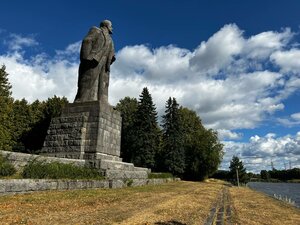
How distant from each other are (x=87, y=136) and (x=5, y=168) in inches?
248

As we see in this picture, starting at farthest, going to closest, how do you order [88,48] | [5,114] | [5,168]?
[5,114]
[88,48]
[5,168]

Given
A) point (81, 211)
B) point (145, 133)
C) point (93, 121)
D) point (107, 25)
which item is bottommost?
point (81, 211)

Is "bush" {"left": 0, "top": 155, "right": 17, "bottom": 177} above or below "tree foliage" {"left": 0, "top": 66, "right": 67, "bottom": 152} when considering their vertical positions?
below

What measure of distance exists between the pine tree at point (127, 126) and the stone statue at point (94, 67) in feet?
88.7

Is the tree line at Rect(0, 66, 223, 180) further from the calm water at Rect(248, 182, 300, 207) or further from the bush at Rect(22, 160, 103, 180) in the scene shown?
the bush at Rect(22, 160, 103, 180)

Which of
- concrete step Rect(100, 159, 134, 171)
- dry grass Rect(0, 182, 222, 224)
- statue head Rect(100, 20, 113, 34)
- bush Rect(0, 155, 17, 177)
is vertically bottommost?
dry grass Rect(0, 182, 222, 224)

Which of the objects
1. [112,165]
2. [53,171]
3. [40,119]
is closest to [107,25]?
[112,165]

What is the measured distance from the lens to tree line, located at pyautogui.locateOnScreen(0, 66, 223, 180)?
34.9 meters

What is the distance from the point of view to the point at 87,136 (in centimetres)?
1544

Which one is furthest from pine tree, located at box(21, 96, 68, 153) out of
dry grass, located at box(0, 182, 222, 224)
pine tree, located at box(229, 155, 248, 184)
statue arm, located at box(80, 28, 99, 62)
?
pine tree, located at box(229, 155, 248, 184)

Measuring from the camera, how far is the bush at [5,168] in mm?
9172

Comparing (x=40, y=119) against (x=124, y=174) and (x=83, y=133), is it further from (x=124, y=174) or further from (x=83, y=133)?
(x=124, y=174)

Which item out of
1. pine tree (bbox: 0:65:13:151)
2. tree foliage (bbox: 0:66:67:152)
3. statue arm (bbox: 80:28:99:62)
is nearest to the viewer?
statue arm (bbox: 80:28:99:62)

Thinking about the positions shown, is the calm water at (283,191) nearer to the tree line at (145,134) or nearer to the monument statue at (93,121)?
the tree line at (145,134)
